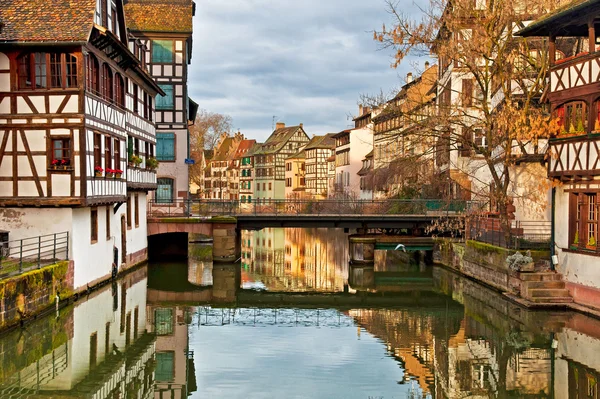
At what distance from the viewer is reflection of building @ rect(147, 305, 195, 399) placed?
48.0 feet

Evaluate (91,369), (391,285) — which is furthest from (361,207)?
(91,369)

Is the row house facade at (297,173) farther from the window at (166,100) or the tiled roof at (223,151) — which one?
the window at (166,100)

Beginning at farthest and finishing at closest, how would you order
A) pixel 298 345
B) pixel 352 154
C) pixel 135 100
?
1. pixel 352 154
2. pixel 135 100
3. pixel 298 345

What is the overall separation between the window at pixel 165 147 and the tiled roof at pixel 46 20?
64.7 ft

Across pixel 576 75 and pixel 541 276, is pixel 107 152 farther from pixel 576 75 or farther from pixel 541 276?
pixel 576 75

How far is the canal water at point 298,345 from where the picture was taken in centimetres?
1456

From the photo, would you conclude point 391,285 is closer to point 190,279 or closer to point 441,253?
point 441,253

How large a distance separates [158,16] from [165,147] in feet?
25.2

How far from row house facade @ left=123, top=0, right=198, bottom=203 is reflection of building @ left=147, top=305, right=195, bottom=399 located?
19475 mm

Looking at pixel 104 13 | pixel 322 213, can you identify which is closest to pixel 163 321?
pixel 104 13

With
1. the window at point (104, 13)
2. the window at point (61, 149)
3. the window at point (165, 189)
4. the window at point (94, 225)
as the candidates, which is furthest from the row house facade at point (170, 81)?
the window at point (61, 149)

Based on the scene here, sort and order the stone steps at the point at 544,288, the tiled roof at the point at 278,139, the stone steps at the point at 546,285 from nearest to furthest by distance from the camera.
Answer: the stone steps at the point at 544,288 < the stone steps at the point at 546,285 < the tiled roof at the point at 278,139

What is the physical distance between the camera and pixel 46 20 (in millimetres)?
22703

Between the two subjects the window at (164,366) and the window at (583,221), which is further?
the window at (583,221)
